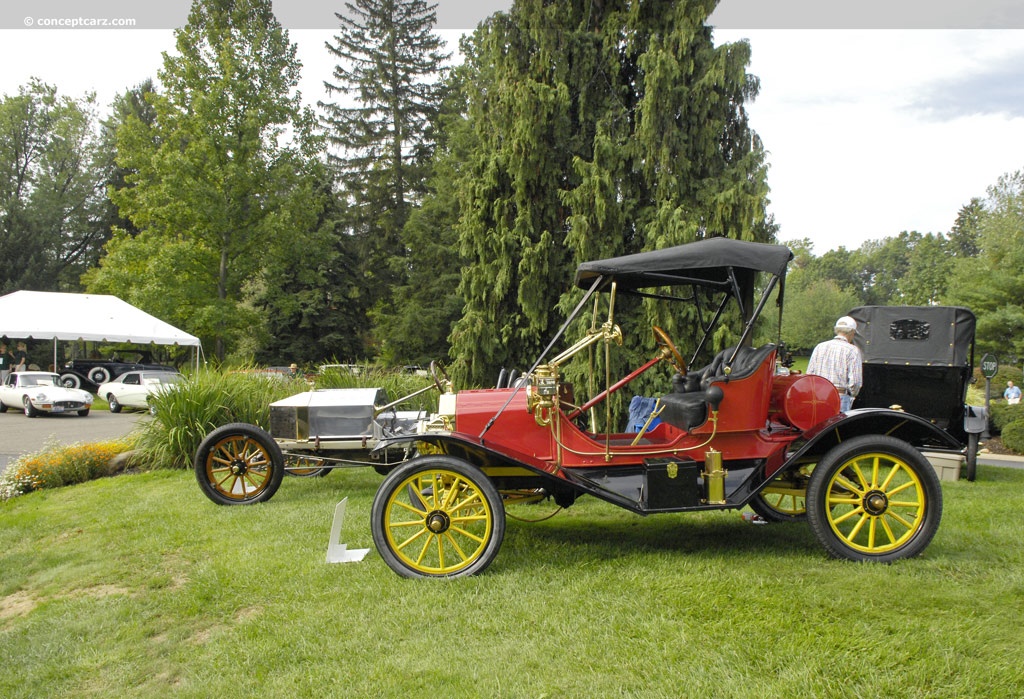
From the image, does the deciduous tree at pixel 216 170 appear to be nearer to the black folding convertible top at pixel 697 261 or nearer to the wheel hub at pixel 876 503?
the black folding convertible top at pixel 697 261

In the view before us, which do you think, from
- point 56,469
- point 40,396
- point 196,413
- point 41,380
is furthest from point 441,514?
point 41,380

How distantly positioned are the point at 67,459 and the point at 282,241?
664 inches

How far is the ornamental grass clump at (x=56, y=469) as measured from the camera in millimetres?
9109

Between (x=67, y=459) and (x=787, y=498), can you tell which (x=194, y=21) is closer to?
(x=67, y=459)

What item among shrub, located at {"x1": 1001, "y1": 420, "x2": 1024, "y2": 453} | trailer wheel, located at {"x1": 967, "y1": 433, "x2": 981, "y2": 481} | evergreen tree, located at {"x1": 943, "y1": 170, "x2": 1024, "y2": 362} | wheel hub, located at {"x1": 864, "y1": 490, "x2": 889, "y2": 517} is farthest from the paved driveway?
evergreen tree, located at {"x1": 943, "y1": 170, "x2": 1024, "y2": 362}

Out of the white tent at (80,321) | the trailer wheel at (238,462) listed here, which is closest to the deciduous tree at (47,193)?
the white tent at (80,321)

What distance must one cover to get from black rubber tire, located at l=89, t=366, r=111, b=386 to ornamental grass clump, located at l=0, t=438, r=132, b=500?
1743 cm

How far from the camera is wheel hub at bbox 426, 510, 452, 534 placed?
4.61 m

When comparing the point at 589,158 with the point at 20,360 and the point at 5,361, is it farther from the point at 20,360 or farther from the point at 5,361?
the point at 20,360

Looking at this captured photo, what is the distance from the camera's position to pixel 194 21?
24.5 meters

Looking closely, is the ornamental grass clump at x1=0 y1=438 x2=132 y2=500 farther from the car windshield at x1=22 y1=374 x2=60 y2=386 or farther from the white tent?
the car windshield at x1=22 y1=374 x2=60 y2=386

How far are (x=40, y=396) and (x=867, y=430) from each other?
1984 cm

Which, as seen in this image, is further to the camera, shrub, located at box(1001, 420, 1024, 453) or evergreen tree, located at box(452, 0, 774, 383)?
evergreen tree, located at box(452, 0, 774, 383)

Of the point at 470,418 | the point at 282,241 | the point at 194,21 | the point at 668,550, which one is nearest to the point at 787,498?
the point at 668,550
